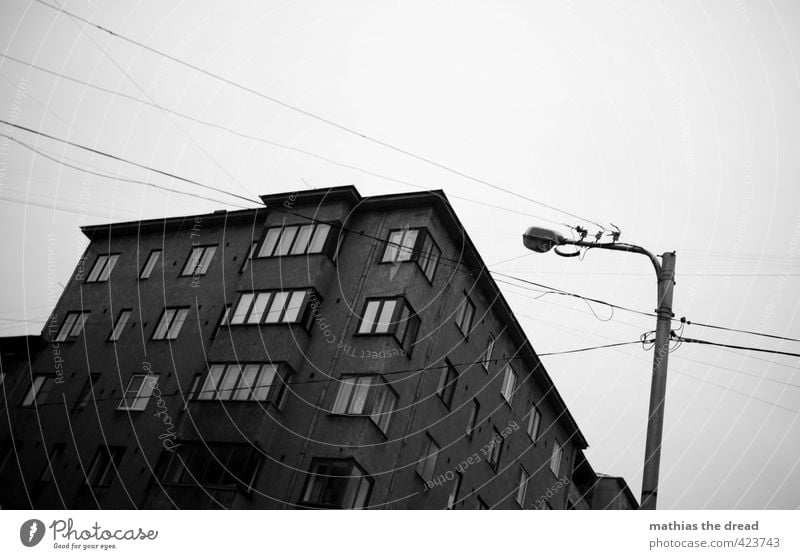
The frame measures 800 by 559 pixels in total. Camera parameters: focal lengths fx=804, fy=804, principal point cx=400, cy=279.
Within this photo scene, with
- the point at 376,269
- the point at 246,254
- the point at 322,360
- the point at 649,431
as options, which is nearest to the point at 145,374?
the point at 246,254

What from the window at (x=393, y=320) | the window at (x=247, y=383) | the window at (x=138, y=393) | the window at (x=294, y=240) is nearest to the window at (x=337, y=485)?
the window at (x=247, y=383)

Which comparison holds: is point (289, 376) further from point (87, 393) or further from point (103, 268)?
point (103, 268)

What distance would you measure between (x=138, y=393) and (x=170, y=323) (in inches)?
155

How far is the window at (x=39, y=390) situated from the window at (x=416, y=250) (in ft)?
56.3

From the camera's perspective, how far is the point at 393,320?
29547 millimetres

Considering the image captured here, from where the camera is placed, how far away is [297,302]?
3152cm

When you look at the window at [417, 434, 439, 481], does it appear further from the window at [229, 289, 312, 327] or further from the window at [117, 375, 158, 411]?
the window at [117, 375, 158, 411]

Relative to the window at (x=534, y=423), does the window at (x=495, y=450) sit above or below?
below

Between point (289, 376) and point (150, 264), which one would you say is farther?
point (150, 264)

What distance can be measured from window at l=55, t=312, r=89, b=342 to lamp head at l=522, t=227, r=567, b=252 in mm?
29490

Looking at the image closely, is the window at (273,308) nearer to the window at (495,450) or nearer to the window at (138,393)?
the window at (138,393)

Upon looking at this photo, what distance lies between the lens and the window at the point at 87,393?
34719 millimetres

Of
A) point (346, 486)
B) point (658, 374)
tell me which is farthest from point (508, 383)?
point (658, 374)
